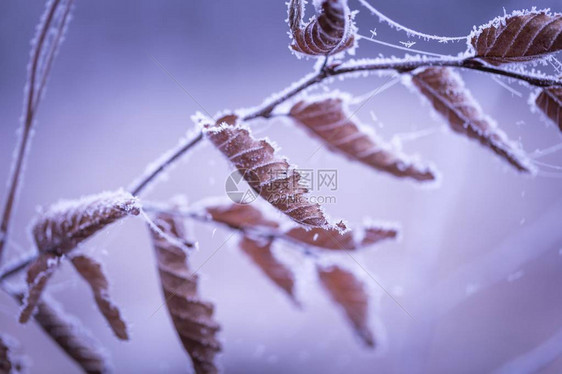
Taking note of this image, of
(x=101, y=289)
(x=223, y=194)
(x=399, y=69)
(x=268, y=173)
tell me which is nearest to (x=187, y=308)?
(x=101, y=289)

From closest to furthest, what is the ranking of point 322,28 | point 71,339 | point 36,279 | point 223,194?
1. point 322,28
2. point 36,279
3. point 71,339
4. point 223,194

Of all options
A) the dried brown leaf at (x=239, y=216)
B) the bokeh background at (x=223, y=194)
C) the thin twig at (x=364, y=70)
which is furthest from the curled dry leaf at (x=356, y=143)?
the bokeh background at (x=223, y=194)

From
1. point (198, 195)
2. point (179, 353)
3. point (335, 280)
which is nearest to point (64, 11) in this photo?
point (335, 280)

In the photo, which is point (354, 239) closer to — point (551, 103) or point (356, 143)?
point (356, 143)

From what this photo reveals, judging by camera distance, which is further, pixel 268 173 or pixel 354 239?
pixel 354 239

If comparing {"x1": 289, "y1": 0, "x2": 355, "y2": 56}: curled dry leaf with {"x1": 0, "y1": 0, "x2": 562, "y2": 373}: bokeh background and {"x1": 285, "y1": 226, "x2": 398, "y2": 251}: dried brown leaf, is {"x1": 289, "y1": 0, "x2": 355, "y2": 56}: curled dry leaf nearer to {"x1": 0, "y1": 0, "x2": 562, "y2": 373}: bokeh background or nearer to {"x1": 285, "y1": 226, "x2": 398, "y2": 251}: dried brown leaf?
{"x1": 285, "y1": 226, "x2": 398, "y2": 251}: dried brown leaf

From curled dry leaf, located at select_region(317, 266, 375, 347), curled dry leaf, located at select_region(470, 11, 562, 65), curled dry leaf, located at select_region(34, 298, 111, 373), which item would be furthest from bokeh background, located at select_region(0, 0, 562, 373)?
curled dry leaf, located at select_region(470, 11, 562, 65)

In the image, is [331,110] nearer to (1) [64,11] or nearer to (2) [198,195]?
(1) [64,11]
